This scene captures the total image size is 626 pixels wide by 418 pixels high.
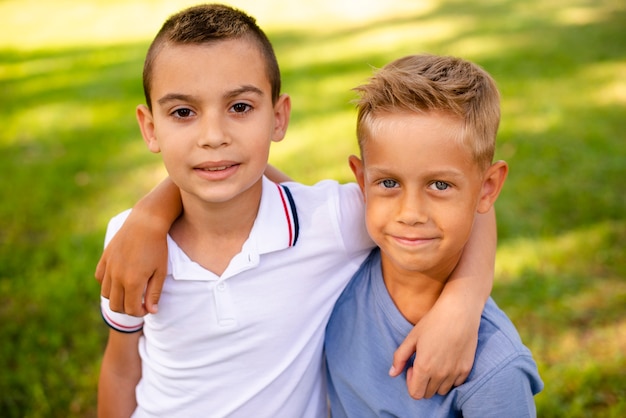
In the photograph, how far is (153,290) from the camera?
6.09ft

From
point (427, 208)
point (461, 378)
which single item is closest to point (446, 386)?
point (461, 378)

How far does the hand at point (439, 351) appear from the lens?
64.6 inches

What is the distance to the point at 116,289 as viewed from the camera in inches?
72.7

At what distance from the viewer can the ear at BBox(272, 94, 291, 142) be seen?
6.67 ft

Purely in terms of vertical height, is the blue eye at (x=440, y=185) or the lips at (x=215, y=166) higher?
the lips at (x=215, y=166)

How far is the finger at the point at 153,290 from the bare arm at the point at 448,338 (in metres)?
0.71

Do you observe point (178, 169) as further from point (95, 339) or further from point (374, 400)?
point (95, 339)

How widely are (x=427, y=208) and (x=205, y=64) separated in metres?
0.73

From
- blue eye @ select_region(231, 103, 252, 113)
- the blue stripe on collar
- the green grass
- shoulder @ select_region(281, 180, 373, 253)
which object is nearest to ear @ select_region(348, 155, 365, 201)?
shoulder @ select_region(281, 180, 373, 253)

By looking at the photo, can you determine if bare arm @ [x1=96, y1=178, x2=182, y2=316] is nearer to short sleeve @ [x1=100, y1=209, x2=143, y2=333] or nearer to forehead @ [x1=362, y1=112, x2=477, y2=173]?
short sleeve @ [x1=100, y1=209, x2=143, y2=333]

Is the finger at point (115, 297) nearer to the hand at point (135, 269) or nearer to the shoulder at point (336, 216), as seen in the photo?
the hand at point (135, 269)

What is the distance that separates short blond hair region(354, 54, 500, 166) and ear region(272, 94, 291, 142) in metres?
0.30

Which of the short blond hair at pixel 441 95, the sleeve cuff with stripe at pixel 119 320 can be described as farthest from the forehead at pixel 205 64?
the sleeve cuff with stripe at pixel 119 320

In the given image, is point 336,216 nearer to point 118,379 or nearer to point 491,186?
point 491,186
